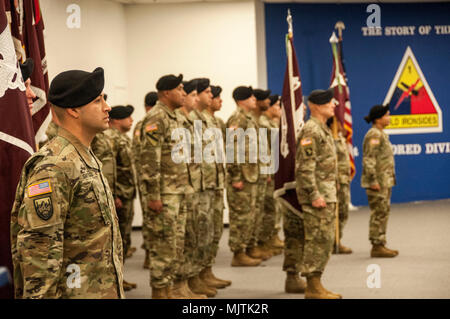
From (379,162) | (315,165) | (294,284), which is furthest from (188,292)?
(379,162)

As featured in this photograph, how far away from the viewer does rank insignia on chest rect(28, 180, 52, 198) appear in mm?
2041

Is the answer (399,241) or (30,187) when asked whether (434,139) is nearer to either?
(399,241)

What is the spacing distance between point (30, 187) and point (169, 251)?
2.50 metres

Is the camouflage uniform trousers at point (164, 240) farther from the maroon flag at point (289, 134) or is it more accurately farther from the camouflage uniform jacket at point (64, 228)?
the camouflage uniform jacket at point (64, 228)

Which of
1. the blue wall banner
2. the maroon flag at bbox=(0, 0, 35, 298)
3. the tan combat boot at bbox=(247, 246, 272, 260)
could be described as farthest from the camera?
the blue wall banner

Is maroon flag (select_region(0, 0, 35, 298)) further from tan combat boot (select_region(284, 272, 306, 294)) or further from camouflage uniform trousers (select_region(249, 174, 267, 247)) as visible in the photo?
camouflage uniform trousers (select_region(249, 174, 267, 247))

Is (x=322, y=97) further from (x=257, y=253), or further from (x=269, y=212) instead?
(x=269, y=212)

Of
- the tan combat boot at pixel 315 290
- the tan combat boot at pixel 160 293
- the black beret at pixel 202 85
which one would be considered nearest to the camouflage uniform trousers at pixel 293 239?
the tan combat boot at pixel 315 290

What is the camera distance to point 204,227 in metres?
5.07

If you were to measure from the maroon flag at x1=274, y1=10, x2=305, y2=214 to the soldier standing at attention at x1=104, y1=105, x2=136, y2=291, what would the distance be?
1.65 meters

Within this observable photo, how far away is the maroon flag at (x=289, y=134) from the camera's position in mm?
5046

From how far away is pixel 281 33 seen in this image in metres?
9.84

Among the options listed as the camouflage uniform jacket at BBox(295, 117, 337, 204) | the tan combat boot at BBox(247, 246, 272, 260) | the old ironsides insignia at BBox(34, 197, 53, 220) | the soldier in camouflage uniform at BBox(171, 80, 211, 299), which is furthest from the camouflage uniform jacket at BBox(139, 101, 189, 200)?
the old ironsides insignia at BBox(34, 197, 53, 220)
